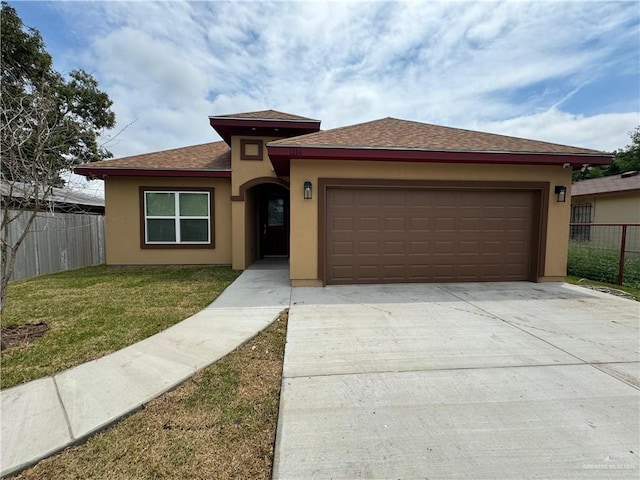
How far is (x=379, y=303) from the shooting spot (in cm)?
558

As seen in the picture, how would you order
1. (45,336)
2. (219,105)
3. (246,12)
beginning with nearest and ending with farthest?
1. (45,336)
2. (246,12)
3. (219,105)

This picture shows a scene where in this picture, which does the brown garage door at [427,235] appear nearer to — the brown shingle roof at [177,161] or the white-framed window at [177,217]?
the brown shingle roof at [177,161]

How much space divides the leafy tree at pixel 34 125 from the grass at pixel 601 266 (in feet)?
38.6

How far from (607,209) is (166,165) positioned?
1908 centimetres

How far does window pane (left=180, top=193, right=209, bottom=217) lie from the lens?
386 inches

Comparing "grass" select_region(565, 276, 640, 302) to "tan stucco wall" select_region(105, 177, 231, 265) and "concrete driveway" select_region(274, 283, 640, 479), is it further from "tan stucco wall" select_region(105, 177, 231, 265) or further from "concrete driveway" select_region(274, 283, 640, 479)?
"tan stucco wall" select_region(105, 177, 231, 265)

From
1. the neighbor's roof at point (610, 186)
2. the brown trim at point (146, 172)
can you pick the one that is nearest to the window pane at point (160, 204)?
the brown trim at point (146, 172)

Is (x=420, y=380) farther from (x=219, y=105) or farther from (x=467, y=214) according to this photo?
(x=219, y=105)

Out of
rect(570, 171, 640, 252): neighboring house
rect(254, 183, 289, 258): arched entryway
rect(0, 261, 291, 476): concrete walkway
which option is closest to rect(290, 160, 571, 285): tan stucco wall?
rect(0, 261, 291, 476): concrete walkway

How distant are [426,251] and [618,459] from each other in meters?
5.37

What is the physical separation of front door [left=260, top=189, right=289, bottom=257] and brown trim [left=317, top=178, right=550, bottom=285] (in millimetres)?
5684

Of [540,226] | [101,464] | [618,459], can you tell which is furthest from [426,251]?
[101,464]

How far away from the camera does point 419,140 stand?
7.09 metres

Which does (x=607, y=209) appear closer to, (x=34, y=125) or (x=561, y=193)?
(x=561, y=193)
